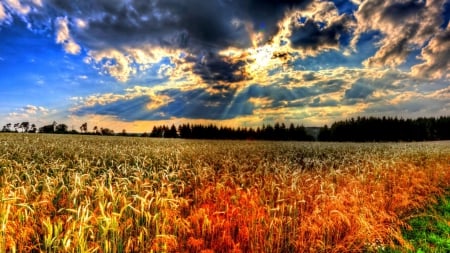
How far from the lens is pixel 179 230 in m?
6.02

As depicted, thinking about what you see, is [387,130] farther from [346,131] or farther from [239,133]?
[239,133]

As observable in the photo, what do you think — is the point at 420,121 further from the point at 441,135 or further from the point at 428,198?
the point at 428,198

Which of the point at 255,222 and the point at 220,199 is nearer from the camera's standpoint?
the point at 255,222

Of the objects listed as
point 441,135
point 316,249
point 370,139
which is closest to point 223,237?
point 316,249

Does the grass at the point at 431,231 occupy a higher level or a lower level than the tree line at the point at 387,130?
lower

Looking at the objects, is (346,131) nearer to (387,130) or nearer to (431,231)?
(387,130)

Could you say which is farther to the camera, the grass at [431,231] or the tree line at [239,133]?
the tree line at [239,133]

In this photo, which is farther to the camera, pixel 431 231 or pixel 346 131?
pixel 346 131

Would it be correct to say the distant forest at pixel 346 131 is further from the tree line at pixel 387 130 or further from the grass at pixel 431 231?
the grass at pixel 431 231

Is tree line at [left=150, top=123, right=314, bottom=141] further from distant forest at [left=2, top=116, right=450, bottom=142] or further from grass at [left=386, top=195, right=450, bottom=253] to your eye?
grass at [left=386, top=195, right=450, bottom=253]

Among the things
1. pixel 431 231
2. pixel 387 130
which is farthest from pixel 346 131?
pixel 431 231

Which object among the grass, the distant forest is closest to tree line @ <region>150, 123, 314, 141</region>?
the distant forest

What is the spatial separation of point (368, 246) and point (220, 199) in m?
3.64

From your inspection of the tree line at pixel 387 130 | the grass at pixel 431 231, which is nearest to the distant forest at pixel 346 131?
the tree line at pixel 387 130
